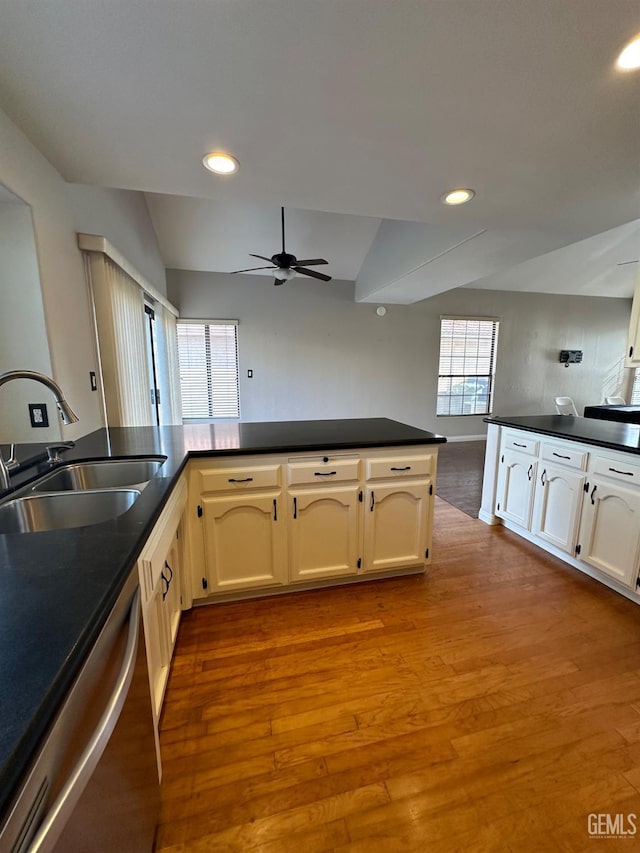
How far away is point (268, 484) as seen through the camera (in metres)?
1.89

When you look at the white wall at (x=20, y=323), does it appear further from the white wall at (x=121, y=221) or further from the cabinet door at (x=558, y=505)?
the cabinet door at (x=558, y=505)

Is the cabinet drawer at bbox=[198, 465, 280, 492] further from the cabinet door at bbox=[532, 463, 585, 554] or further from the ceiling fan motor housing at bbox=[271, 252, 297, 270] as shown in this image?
the ceiling fan motor housing at bbox=[271, 252, 297, 270]

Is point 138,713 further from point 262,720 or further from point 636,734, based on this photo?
point 636,734

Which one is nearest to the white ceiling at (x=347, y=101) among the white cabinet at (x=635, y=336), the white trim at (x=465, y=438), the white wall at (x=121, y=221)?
the white wall at (x=121, y=221)

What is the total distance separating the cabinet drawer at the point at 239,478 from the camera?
181 centimetres

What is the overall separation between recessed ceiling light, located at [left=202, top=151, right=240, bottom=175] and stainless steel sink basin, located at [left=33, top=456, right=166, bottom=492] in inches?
58.4

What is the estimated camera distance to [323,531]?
203cm

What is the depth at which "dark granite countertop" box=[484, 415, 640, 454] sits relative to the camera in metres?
2.06

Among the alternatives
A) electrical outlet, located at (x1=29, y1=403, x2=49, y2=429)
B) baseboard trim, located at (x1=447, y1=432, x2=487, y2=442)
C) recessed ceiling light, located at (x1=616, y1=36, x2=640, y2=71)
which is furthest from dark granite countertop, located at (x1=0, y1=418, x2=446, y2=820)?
baseboard trim, located at (x1=447, y1=432, x2=487, y2=442)

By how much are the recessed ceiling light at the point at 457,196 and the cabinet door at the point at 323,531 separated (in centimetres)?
180

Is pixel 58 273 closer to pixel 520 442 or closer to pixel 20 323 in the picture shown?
pixel 20 323

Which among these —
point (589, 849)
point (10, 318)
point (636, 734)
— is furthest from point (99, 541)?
point (636, 734)

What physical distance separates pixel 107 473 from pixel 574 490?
275cm

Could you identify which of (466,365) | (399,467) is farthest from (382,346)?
(399,467)
